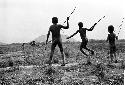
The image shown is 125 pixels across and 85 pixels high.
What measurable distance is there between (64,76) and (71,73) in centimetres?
67

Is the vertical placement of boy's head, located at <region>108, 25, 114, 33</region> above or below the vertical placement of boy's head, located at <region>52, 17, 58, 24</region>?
below

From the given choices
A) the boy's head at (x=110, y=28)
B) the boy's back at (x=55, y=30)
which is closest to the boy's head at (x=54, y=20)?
the boy's back at (x=55, y=30)

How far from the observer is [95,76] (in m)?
10.7

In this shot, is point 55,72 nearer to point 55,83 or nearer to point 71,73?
point 71,73

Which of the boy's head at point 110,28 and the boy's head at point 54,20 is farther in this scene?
the boy's head at point 110,28

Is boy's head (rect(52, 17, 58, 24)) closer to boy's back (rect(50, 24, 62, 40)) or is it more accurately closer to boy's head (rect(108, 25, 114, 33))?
boy's back (rect(50, 24, 62, 40))

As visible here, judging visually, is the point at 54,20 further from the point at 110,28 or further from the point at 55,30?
the point at 110,28

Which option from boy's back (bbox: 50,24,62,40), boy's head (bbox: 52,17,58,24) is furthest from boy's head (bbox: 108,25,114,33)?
boy's head (bbox: 52,17,58,24)

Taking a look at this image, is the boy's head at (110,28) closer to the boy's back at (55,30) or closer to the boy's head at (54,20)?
the boy's back at (55,30)

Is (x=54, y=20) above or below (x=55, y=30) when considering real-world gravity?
above

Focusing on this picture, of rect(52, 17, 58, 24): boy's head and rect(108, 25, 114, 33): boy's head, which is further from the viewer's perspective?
rect(108, 25, 114, 33): boy's head

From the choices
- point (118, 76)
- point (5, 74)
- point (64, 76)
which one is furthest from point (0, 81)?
point (118, 76)

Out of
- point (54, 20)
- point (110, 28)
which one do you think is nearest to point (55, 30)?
point (54, 20)

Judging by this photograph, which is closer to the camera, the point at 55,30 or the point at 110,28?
the point at 55,30
